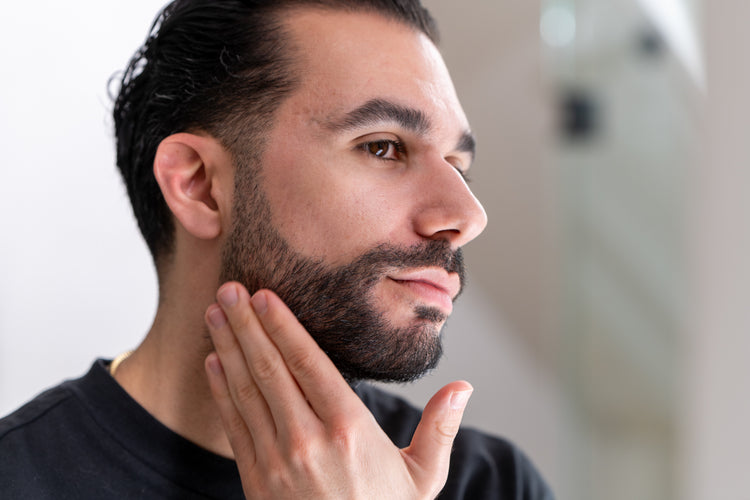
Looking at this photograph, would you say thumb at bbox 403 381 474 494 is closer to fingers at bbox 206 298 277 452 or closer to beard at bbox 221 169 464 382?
beard at bbox 221 169 464 382

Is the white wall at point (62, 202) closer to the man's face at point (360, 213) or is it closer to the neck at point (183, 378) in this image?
the neck at point (183, 378)

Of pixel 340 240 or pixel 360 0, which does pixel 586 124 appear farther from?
pixel 340 240

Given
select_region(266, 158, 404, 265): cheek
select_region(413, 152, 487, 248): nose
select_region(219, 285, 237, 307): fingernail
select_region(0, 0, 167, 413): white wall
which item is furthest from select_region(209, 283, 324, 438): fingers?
select_region(0, 0, 167, 413): white wall

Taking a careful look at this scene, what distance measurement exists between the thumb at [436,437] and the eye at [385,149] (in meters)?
0.31

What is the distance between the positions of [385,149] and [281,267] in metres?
0.20

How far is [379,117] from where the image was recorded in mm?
911

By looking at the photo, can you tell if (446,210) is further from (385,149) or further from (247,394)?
(247,394)

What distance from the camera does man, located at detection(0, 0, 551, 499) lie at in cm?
84

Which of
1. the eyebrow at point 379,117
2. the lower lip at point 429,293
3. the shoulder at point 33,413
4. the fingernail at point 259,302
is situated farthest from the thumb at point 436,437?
the shoulder at point 33,413

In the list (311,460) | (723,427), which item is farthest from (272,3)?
(723,427)

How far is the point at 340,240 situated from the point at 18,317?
28.3 inches

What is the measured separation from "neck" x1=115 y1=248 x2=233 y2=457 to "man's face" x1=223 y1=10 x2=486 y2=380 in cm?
11

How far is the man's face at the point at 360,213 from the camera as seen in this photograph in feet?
2.89

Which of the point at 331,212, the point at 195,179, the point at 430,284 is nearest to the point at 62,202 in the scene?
the point at 195,179
